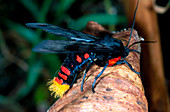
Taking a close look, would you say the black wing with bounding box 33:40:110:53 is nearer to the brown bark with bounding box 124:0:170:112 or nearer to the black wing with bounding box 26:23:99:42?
the black wing with bounding box 26:23:99:42

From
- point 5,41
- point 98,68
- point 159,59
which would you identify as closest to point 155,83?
point 159,59

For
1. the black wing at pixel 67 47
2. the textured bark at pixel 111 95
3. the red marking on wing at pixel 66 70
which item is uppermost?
the black wing at pixel 67 47

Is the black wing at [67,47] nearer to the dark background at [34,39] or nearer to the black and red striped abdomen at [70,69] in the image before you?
the black and red striped abdomen at [70,69]

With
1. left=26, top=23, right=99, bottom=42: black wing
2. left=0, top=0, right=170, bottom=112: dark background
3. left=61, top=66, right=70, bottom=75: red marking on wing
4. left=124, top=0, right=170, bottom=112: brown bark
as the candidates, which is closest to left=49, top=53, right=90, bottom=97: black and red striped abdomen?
left=61, top=66, right=70, bottom=75: red marking on wing

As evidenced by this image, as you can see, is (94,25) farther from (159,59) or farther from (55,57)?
(55,57)

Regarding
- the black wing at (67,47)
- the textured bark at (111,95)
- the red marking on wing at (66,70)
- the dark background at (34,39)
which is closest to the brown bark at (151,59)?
the textured bark at (111,95)

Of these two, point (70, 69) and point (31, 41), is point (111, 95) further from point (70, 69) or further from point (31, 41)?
point (31, 41)
